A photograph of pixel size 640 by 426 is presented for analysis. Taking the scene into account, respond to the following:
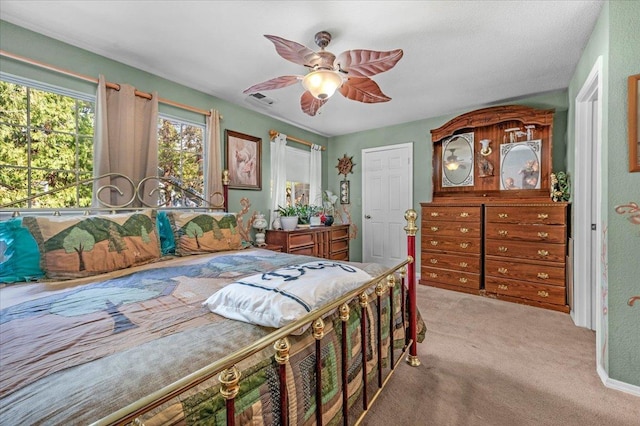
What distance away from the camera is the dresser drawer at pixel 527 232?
287 cm

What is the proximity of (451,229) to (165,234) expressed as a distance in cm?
320

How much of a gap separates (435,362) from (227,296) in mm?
1605

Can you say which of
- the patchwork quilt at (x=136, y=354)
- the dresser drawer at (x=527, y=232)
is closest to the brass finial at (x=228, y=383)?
the patchwork quilt at (x=136, y=354)

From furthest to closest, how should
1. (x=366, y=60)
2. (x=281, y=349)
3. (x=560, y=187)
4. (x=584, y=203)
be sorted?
(x=560, y=187) → (x=584, y=203) → (x=366, y=60) → (x=281, y=349)

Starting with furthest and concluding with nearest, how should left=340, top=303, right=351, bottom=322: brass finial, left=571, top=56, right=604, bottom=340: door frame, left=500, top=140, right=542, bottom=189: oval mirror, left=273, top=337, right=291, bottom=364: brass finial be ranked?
left=500, top=140, right=542, bottom=189: oval mirror < left=571, top=56, right=604, bottom=340: door frame < left=340, top=303, right=351, bottom=322: brass finial < left=273, top=337, right=291, bottom=364: brass finial

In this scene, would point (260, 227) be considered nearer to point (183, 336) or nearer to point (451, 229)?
A: point (451, 229)

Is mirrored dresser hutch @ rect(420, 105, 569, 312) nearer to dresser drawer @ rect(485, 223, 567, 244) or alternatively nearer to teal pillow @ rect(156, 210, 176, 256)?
dresser drawer @ rect(485, 223, 567, 244)

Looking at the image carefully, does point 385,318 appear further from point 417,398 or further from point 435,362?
point 435,362

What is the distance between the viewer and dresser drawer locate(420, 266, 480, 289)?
3.40m

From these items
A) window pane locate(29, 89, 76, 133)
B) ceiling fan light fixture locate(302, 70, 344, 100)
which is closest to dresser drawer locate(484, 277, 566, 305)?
ceiling fan light fixture locate(302, 70, 344, 100)

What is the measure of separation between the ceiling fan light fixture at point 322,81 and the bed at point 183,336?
3.47ft

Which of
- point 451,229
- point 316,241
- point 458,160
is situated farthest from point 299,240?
point 458,160

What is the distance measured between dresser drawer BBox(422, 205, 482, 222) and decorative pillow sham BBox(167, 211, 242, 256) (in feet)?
8.11

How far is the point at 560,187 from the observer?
3.01m
